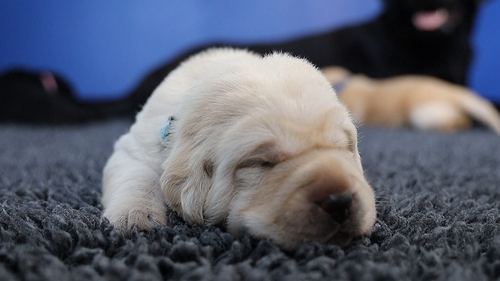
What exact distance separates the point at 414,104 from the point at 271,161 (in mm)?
3832

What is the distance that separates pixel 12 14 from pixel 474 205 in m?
5.87

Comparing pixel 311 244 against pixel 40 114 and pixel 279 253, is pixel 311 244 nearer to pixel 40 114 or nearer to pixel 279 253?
pixel 279 253

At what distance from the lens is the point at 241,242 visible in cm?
127

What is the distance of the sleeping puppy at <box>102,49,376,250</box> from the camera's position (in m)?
1.24

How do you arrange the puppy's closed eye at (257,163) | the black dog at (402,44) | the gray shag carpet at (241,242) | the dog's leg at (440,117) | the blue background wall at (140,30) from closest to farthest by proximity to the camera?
the gray shag carpet at (241,242)
the puppy's closed eye at (257,163)
the dog's leg at (440,117)
the black dog at (402,44)
the blue background wall at (140,30)

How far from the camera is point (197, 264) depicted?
1150 mm

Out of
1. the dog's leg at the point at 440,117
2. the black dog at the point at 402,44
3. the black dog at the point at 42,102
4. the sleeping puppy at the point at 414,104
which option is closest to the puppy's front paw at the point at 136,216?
the sleeping puppy at the point at 414,104

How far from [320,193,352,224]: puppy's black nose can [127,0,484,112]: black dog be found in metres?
3.94

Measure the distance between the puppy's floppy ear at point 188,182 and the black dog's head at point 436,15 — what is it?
452 cm

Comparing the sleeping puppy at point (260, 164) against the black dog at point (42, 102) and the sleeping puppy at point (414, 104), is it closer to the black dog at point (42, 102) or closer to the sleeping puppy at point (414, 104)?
the sleeping puppy at point (414, 104)

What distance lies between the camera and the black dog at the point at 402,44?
5.33 meters

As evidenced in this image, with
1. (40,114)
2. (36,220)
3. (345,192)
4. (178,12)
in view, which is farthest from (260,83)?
(178,12)

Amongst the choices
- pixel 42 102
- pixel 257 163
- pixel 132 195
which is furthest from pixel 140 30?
pixel 257 163

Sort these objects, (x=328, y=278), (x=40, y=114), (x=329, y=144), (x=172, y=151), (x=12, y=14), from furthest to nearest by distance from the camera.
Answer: (x=12, y=14) → (x=40, y=114) → (x=172, y=151) → (x=329, y=144) → (x=328, y=278)
